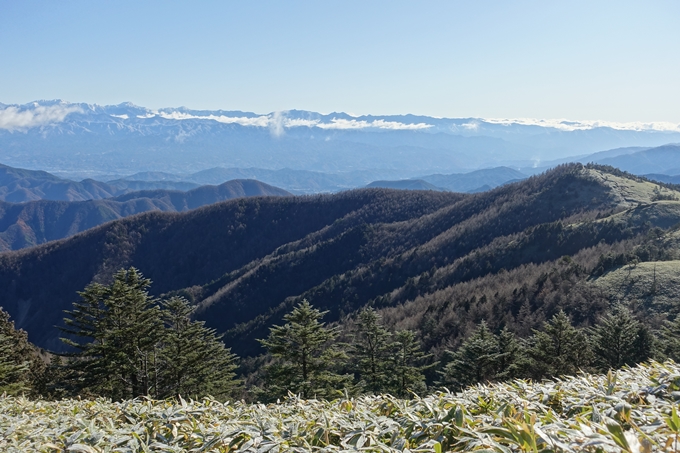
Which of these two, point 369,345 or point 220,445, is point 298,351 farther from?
point 220,445

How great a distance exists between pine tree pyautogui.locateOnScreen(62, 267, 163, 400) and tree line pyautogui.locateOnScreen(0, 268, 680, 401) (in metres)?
0.06

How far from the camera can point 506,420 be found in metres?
3.82

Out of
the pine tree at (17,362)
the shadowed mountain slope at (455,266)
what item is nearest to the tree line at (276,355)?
the pine tree at (17,362)

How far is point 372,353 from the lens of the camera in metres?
29.1

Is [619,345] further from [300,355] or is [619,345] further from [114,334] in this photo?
[114,334]

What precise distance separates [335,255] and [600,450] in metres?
161

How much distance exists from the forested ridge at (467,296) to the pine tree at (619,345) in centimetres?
9

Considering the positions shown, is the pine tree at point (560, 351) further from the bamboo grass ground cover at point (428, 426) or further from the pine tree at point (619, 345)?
the bamboo grass ground cover at point (428, 426)

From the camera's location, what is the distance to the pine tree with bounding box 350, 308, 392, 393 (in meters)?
28.3

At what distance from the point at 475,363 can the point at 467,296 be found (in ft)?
174

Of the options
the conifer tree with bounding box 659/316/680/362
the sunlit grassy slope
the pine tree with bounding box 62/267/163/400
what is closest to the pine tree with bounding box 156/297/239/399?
the pine tree with bounding box 62/267/163/400

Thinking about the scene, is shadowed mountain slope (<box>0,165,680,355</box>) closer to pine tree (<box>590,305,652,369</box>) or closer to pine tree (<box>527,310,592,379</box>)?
pine tree (<box>590,305,652,369</box>)

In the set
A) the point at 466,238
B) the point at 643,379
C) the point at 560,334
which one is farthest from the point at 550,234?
the point at 643,379

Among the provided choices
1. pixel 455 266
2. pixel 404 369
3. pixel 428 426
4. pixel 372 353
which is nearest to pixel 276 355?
pixel 372 353
